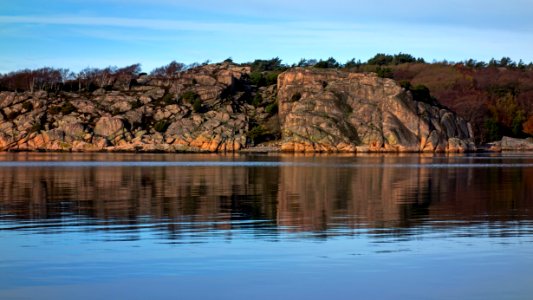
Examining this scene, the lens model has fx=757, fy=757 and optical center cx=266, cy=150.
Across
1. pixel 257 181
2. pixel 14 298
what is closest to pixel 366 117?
pixel 257 181

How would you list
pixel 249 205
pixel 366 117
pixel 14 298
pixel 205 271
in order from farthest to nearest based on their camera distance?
pixel 366 117, pixel 249 205, pixel 205 271, pixel 14 298

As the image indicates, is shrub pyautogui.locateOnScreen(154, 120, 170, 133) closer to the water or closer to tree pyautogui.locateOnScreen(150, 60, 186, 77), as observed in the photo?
tree pyautogui.locateOnScreen(150, 60, 186, 77)

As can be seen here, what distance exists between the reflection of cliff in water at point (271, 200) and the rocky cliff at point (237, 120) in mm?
96749

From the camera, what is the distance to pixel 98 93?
169 m

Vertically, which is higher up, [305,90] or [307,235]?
[305,90]

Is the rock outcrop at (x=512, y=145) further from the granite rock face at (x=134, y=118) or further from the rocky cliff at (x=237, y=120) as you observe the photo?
the granite rock face at (x=134, y=118)

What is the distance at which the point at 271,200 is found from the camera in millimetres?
35375

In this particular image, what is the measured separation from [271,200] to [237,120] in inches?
4762

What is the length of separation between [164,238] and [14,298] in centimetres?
810

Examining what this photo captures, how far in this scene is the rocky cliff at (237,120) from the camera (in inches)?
5910

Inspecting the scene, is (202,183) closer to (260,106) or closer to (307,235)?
(307,235)

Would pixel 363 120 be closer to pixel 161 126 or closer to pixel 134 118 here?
pixel 161 126

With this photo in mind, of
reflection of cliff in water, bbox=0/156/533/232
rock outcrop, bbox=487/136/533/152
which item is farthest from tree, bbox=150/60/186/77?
reflection of cliff in water, bbox=0/156/533/232

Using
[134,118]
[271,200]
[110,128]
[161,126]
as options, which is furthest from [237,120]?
[271,200]
